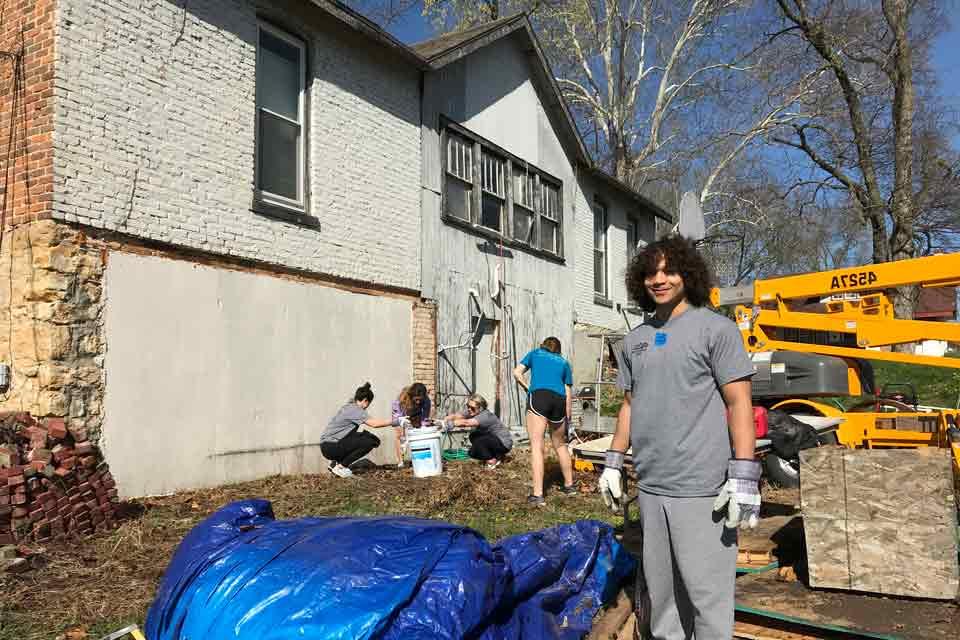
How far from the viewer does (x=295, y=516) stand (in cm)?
666

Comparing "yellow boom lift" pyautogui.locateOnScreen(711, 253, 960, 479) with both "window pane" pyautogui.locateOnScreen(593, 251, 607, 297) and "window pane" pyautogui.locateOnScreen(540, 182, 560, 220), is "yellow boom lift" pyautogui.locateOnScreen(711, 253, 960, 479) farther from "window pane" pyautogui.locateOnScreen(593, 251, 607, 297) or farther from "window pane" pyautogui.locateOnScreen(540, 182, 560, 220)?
"window pane" pyautogui.locateOnScreen(593, 251, 607, 297)

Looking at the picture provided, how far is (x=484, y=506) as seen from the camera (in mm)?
7266

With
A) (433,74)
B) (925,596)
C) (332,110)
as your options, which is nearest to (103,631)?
(925,596)

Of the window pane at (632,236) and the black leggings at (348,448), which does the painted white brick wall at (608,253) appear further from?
the black leggings at (348,448)

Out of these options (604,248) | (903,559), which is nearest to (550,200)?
(604,248)

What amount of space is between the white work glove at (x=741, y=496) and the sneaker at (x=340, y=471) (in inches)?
253

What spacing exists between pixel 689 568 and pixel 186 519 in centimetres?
484

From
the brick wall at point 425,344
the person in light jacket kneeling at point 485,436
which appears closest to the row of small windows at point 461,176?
the brick wall at point 425,344

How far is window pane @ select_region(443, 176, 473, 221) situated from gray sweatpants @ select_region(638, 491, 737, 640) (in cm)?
939

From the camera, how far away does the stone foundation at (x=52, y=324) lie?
21.9ft

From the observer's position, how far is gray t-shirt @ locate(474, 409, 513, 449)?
32.4 ft

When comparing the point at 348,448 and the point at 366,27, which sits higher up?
the point at 366,27

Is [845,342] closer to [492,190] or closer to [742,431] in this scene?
[742,431]

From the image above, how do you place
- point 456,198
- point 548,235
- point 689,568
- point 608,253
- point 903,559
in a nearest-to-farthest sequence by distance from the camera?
A: 1. point 689,568
2. point 903,559
3. point 456,198
4. point 548,235
5. point 608,253
